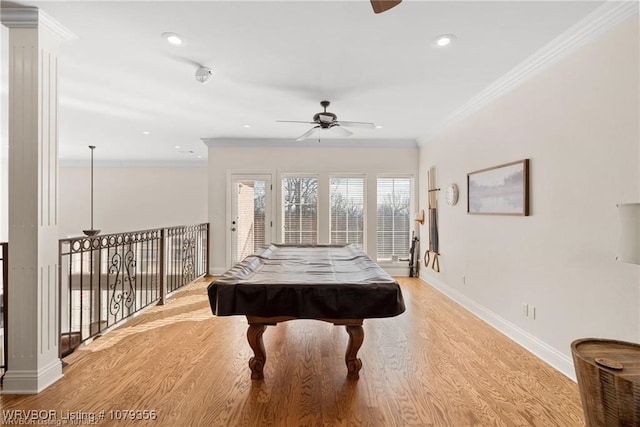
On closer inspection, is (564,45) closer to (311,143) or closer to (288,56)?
(288,56)

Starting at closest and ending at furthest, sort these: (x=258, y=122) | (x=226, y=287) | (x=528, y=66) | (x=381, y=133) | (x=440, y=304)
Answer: (x=226, y=287)
(x=528, y=66)
(x=440, y=304)
(x=258, y=122)
(x=381, y=133)

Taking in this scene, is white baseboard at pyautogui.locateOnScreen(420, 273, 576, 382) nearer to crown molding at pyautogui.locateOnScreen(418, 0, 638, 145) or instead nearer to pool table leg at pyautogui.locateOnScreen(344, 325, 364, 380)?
pool table leg at pyautogui.locateOnScreen(344, 325, 364, 380)

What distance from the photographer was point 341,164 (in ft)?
20.3

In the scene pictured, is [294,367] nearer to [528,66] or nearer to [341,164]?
[528,66]

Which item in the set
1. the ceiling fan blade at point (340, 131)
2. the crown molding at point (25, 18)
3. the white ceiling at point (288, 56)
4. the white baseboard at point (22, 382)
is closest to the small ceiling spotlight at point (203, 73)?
the white ceiling at point (288, 56)

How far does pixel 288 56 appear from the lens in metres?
2.88

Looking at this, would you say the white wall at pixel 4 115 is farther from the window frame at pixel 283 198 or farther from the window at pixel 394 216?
the window at pixel 394 216

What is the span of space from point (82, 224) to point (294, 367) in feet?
27.7

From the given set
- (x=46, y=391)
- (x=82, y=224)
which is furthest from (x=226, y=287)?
(x=82, y=224)

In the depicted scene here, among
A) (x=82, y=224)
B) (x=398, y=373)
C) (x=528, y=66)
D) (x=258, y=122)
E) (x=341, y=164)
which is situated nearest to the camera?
(x=398, y=373)

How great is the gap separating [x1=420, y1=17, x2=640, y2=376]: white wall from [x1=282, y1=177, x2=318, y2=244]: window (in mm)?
3081

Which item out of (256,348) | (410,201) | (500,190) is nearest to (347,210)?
(410,201)

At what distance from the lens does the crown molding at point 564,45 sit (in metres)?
2.10

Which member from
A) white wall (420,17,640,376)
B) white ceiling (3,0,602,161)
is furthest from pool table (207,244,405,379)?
white ceiling (3,0,602,161)
